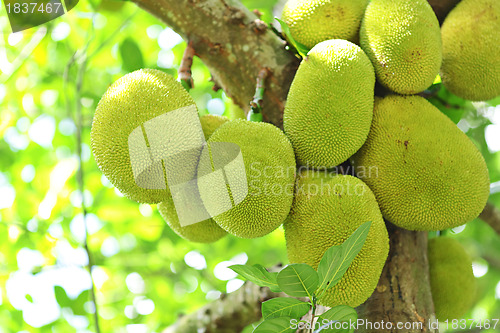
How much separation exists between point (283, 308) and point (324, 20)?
2.41ft

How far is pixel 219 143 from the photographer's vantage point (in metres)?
0.98

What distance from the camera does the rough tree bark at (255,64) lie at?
1.12m

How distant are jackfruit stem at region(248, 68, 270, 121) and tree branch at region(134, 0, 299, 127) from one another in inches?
0.8

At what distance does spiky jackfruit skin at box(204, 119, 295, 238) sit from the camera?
37.3 inches

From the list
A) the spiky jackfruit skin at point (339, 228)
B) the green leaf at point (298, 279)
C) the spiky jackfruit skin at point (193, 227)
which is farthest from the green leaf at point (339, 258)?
the spiky jackfruit skin at point (193, 227)

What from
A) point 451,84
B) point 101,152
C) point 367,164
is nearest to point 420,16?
point 451,84

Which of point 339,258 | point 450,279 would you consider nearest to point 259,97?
point 339,258

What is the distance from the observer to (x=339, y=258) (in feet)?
2.66

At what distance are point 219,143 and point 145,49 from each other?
5.46 ft

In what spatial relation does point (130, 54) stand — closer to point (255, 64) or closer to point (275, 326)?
point (255, 64)

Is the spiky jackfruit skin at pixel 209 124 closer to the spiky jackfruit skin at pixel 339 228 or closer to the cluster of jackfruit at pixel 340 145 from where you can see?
the cluster of jackfruit at pixel 340 145

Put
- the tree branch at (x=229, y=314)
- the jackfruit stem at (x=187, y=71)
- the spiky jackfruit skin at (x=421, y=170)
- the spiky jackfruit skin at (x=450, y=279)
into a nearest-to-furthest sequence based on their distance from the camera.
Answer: the spiky jackfruit skin at (x=421, y=170) < the jackfruit stem at (x=187, y=71) < the spiky jackfruit skin at (x=450, y=279) < the tree branch at (x=229, y=314)

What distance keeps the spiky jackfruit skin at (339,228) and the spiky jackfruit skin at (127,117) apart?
32 cm

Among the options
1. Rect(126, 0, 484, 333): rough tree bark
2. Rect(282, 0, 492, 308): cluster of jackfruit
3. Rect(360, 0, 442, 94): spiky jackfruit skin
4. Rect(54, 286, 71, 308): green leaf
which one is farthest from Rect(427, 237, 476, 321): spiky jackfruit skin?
Answer: Rect(54, 286, 71, 308): green leaf
